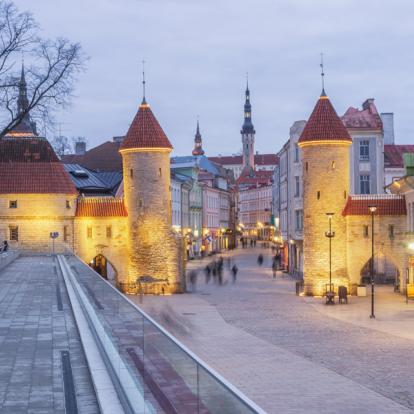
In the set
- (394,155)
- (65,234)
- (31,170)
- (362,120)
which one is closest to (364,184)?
(362,120)

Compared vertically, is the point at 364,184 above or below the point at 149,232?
above

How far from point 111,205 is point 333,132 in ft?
48.5

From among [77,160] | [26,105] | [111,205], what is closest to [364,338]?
[26,105]

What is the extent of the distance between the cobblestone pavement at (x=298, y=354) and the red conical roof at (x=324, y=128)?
396 inches

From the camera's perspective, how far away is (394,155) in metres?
61.6

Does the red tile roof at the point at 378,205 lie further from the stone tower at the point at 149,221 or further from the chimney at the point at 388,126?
the chimney at the point at 388,126

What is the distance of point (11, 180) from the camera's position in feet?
168

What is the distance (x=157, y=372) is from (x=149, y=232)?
42.8 meters

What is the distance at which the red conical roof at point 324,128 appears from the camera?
46.8 meters

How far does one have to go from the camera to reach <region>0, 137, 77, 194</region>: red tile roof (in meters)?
51.1

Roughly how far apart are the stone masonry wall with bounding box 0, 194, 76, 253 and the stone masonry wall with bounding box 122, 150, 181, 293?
424 centimetres

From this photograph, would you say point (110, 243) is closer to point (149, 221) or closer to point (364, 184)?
point (149, 221)

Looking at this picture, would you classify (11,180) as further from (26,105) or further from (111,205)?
(26,105)

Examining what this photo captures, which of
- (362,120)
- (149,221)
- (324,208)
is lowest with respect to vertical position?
(149,221)
